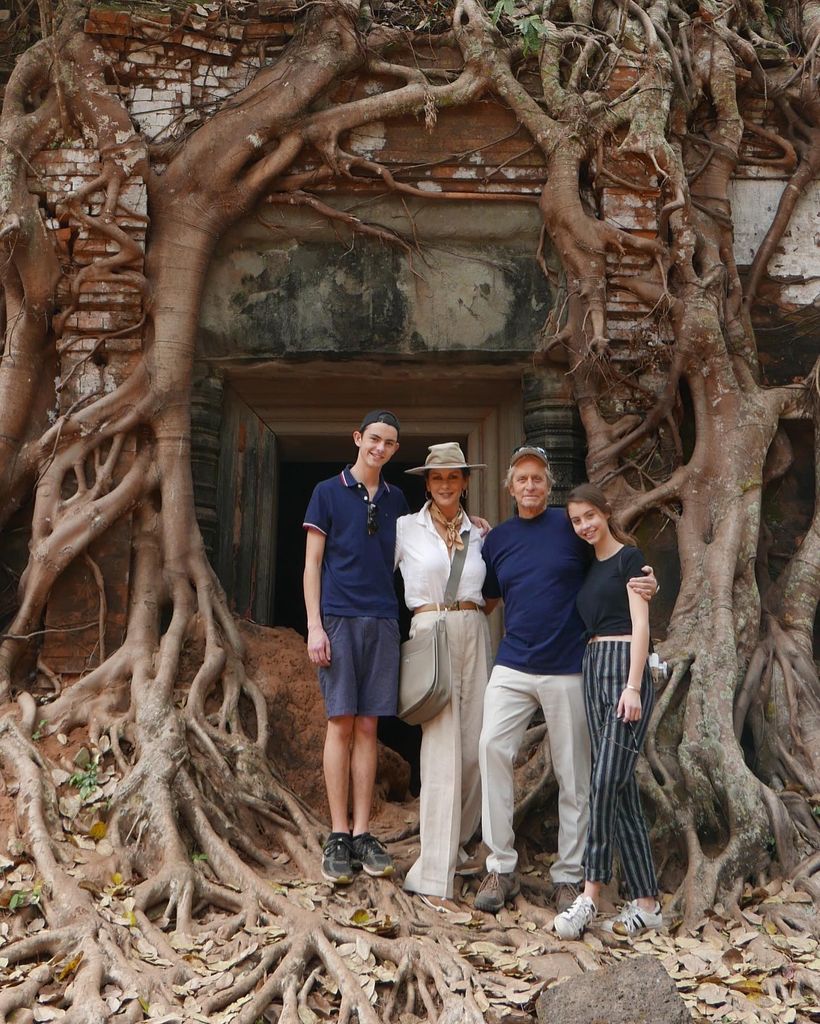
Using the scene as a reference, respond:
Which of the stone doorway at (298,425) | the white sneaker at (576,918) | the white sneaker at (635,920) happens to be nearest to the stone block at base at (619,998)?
the white sneaker at (576,918)

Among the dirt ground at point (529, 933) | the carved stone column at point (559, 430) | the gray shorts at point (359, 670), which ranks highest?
the carved stone column at point (559, 430)

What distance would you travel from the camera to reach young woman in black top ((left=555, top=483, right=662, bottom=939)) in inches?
141

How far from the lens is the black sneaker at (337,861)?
3.83 metres

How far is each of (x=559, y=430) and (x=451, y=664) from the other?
1.83 m

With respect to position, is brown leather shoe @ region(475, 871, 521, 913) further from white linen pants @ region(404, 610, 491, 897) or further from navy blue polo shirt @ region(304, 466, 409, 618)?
navy blue polo shirt @ region(304, 466, 409, 618)

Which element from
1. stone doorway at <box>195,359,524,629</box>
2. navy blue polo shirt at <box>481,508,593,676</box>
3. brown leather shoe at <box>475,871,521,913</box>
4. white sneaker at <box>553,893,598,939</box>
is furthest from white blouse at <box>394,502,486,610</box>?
stone doorway at <box>195,359,524,629</box>

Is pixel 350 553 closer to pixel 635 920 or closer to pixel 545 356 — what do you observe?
pixel 635 920

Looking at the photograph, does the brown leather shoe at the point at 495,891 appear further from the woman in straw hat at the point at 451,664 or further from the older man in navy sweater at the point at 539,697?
the woman in straw hat at the point at 451,664

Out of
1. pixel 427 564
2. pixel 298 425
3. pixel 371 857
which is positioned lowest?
pixel 371 857

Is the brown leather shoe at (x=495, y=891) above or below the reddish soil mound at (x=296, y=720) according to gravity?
below

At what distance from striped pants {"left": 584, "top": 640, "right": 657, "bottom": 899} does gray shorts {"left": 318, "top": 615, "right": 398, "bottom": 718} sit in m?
0.69

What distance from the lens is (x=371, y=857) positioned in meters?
3.87

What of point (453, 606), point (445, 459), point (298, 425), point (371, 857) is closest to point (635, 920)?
point (371, 857)

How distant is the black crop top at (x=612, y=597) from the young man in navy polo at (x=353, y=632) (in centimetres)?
72
